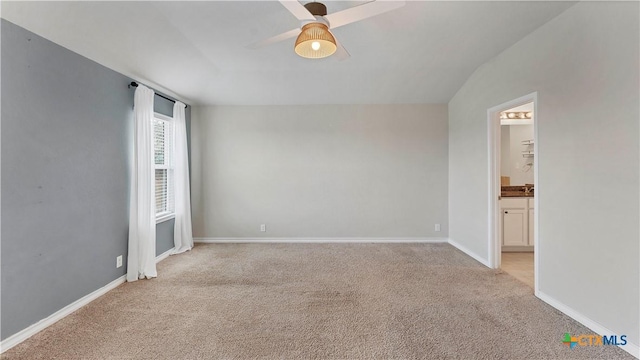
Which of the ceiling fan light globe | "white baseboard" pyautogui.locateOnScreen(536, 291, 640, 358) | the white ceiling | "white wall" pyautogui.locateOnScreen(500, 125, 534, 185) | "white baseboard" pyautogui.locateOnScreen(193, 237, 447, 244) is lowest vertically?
"white baseboard" pyautogui.locateOnScreen(536, 291, 640, 358)

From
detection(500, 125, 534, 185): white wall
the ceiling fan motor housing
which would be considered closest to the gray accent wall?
the ceiling fan motor housing

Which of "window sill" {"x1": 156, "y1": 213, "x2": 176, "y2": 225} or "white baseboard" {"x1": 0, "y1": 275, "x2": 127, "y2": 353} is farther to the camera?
"window sill" {"x1": 156, "y1": 213, "x2": 176, "y2": 225}

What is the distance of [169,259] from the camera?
12.5ft

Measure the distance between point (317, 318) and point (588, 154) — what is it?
2.57 m

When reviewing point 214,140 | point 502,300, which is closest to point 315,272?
point 502,300

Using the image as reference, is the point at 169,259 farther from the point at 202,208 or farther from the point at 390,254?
the point at 390,254

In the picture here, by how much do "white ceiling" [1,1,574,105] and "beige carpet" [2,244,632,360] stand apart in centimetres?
246

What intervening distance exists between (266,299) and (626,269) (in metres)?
2.85

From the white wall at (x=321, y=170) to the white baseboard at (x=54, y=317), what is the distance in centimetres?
189

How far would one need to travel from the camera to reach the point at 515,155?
15.8 ft

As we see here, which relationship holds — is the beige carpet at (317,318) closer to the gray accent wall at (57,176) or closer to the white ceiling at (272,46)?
the gray accent wall at (57,176)

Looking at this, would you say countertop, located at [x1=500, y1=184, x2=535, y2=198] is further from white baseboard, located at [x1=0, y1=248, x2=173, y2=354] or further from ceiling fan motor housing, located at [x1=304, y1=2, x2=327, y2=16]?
white baseboard, located at [x1=0, y1=248, x2=173, y2=354]

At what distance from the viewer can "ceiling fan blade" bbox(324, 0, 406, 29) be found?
5.11 feet

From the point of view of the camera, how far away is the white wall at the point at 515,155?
188 inches
